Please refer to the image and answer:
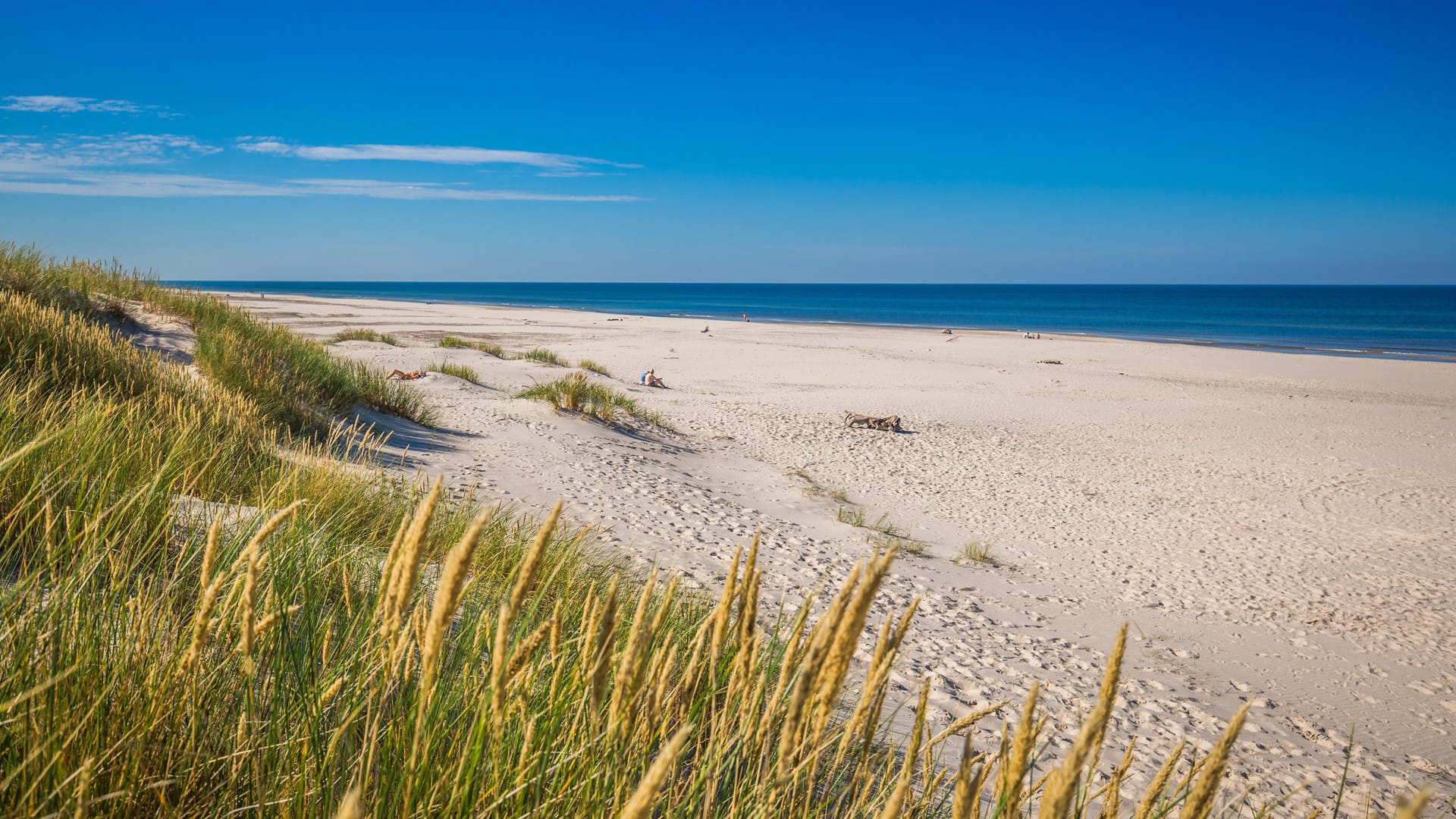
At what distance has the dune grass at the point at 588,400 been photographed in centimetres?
1092

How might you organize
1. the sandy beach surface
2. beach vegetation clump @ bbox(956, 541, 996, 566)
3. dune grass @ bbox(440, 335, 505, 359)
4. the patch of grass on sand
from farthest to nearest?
dune grass @ bbox(440, 335, 505, 359), the patch of grass on sand, beach vegetation clump @ bbox(956, 541, 996, 566), the sandy beach surface

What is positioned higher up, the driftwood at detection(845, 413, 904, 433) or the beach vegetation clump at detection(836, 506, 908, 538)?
the driftwood at detection(845, 413, 904, 433)

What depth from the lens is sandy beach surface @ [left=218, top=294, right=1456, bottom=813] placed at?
4477mm

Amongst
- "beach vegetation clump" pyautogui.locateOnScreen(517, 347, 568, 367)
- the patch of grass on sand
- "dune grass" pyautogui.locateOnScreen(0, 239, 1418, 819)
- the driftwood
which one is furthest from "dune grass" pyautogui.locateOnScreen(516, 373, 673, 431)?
"dune grass" pyautogui.locateOnScreen(0, 239, 1418, 819)

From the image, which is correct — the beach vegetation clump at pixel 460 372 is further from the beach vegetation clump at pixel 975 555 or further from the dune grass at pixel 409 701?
the dune grass at pixel 409 701

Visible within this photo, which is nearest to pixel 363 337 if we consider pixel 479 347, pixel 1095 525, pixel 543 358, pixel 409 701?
pixel 479 347

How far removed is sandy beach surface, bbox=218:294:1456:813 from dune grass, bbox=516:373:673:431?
0.33 m

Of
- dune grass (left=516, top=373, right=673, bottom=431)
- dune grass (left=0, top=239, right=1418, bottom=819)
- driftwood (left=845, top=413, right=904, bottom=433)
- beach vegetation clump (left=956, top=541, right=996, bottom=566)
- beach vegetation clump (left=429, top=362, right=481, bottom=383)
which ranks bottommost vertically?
beach vegetation clump (left=956, top=541, right=996, bottom=566)

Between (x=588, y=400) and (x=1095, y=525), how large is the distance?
6.79 metres

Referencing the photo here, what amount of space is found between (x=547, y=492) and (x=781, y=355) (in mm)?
20235

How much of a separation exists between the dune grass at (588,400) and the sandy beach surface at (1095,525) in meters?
0.33

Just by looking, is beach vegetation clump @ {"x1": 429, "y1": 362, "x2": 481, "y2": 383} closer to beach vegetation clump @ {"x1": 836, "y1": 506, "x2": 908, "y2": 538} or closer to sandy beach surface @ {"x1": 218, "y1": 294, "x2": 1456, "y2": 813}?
sandy beach surface @ {"x1": 218, "y1": 294, "x2": 1456, "y2": 813}

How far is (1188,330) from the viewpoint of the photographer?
156 ft

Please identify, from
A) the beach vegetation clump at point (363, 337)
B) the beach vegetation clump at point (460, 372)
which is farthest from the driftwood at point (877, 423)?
the beach vegetation clump at point (363, 337)
